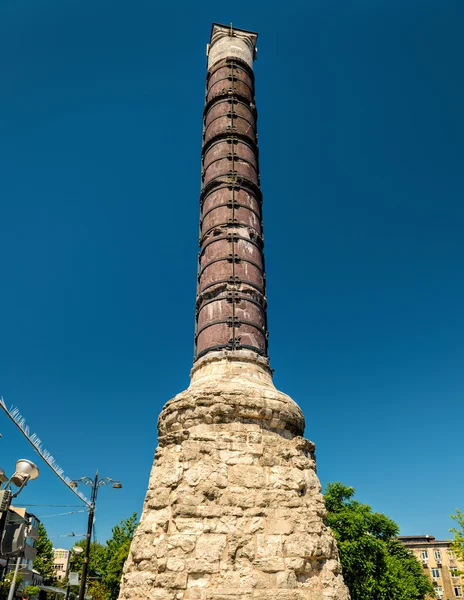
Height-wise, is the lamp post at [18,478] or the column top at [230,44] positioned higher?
the column top at [230,44]

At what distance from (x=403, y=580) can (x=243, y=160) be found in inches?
827

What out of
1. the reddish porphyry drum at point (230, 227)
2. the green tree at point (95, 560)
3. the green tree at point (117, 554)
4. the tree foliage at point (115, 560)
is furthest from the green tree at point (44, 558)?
the reddish porphyry drum at point (230, 227)

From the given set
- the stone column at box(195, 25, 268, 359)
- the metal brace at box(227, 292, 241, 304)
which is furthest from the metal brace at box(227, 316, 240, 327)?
the metal brace at box(227, 292, 241, 304)

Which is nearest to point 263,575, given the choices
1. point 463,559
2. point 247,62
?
point 247,62

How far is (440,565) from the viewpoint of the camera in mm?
45219

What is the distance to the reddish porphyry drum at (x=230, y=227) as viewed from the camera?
7.65 m

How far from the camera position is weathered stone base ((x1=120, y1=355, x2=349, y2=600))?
4.87 metres

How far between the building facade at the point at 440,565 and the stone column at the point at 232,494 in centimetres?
4599

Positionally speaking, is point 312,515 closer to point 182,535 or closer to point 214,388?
point 182,535

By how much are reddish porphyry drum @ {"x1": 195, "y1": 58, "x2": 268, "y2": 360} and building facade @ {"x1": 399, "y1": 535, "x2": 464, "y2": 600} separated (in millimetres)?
45822

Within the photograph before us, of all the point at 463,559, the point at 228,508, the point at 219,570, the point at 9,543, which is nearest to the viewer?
the point at 9,543

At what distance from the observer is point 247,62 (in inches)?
452

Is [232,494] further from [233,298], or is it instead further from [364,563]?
[364,563]

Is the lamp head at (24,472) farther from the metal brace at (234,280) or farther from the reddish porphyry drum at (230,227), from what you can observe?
the metal brace at (234,280)
